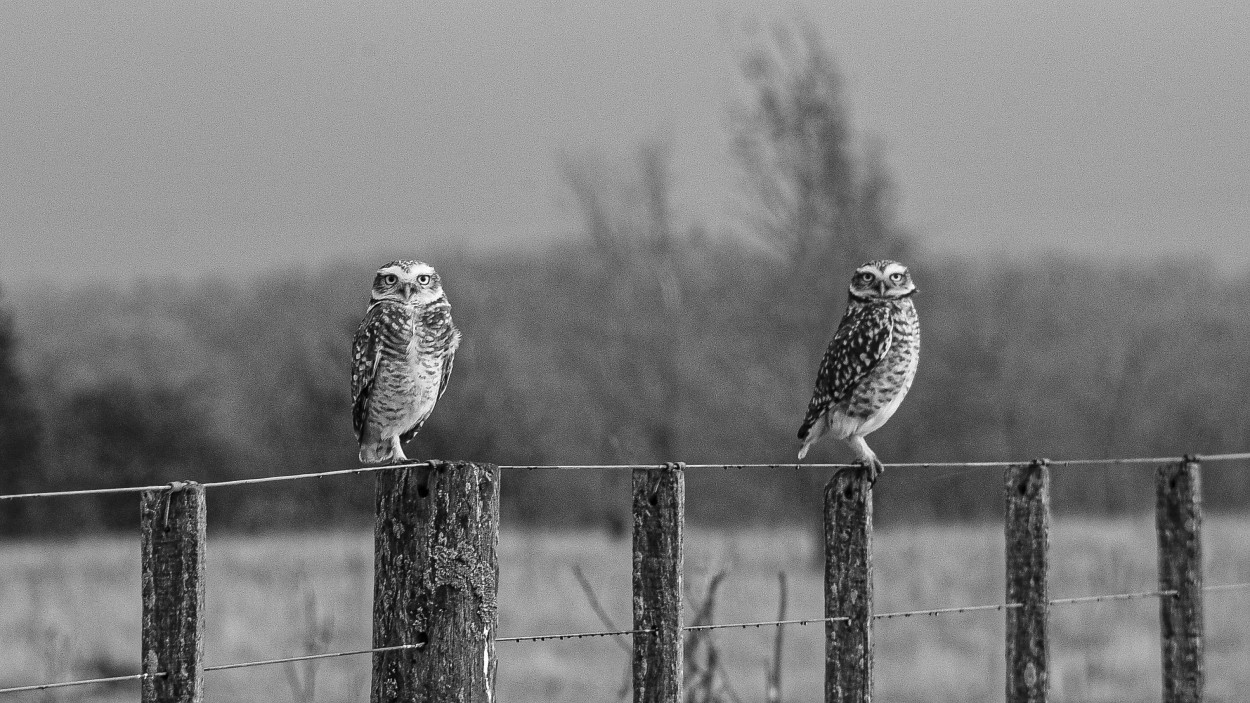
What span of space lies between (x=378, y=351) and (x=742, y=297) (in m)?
24.9

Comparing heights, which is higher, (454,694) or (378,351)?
(378,351)

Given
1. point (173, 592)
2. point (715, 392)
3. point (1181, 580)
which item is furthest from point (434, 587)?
point (715, 392)

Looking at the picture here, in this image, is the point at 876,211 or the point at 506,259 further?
the point at 506,259

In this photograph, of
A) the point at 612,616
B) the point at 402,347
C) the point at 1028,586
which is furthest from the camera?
the point at 612,616

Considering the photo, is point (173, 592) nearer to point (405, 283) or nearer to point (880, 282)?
point (405, 283)

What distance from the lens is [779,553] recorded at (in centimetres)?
2650

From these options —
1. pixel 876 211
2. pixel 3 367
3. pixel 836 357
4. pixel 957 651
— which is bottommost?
pixel 957 651

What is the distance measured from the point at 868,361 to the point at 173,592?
164 inches

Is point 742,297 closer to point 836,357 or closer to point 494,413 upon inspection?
point 494,413

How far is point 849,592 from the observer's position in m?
4.35

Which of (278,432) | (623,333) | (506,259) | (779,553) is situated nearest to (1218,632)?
(779,553)

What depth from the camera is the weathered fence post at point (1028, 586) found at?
488 centimetres

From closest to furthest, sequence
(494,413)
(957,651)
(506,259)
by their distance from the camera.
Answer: (957,651), (494,413), (506,259)

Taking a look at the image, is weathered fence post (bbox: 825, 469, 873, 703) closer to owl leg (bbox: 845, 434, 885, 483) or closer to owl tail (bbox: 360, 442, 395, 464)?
owl leg (bbox: 845, 434, 885, 483)
